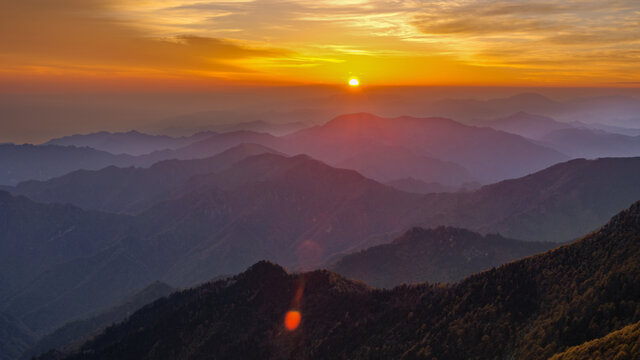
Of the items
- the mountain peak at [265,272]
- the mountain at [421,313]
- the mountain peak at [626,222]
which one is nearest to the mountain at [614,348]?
the mountain at [421,313]

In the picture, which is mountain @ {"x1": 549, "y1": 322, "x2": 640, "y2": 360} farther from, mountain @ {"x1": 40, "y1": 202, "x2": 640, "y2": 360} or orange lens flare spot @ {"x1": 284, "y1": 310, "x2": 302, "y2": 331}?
orange lens flare spot @ {"x1": 284, "y1": 310, "x2": 302, "y2": 331}

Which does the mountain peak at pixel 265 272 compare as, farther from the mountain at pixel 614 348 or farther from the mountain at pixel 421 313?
the mountain at pixel 614 348

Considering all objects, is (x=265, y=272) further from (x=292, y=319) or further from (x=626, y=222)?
(x=626, y=222)

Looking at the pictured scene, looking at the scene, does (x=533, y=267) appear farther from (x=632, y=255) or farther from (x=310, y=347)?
(x=310, y=347)

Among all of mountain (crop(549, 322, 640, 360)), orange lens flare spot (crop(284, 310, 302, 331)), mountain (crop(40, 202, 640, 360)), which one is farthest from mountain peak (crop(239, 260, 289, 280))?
mountain (crop(549, 322, 640, 360))

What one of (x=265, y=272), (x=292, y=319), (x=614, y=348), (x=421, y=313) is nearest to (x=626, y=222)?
(x=614, y=348)

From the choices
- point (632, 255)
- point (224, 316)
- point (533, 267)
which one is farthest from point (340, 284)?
point (632, 255)
